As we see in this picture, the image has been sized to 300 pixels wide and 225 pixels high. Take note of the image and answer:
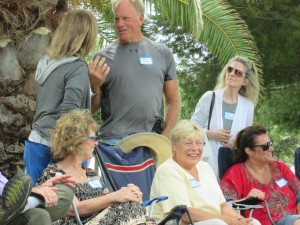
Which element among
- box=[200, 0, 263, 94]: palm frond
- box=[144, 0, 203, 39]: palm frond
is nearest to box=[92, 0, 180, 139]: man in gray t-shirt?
box=[144, 0, 203, 39]: palm frond

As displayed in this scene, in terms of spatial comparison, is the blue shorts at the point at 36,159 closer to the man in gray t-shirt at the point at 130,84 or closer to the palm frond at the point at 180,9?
the man in gray t-shirt at the point at 130,84

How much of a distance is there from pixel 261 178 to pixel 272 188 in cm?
12

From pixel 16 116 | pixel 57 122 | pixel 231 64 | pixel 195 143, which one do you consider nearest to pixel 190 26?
pixel 231 64

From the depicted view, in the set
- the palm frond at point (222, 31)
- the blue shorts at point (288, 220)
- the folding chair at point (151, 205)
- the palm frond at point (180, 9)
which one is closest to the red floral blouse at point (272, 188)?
the blue shorts at point (288, 220)

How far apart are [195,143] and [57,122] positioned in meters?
1.08

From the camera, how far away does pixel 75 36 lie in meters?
6.03

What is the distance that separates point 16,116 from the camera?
7.41 metres

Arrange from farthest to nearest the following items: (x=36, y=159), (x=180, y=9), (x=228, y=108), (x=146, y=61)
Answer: (x=180, y=9), (x=228, y=108), (x=146, y=61), (x=36, y=159)

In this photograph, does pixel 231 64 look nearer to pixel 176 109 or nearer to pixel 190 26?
pixel 176 109

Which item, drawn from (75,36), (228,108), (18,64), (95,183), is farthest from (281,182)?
(18,64)

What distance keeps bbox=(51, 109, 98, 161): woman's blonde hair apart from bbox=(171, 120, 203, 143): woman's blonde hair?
81 cm

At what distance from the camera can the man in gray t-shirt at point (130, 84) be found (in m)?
6.63

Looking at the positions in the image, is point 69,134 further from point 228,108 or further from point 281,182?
point 281,182

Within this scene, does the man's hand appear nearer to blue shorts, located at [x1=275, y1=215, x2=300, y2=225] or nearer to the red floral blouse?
the red floral blouse
